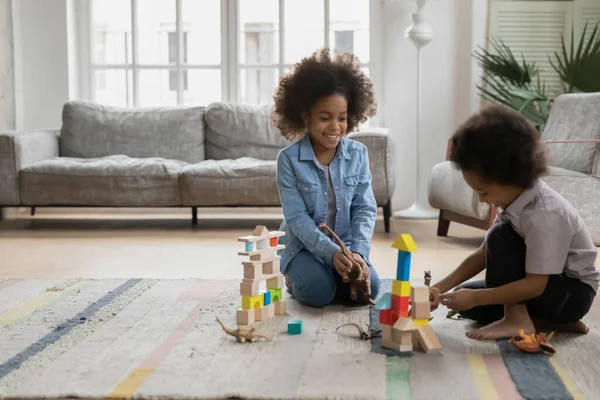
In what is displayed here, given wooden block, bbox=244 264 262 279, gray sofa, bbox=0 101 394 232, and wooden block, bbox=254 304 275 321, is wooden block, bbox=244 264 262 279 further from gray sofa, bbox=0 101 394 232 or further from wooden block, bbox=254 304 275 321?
gray sofa, bbox=0 101 394 232

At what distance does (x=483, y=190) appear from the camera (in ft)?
6.89

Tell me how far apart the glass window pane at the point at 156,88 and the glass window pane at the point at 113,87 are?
0.26ft

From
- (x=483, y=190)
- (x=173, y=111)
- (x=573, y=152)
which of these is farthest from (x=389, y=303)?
(x=173, y=111)

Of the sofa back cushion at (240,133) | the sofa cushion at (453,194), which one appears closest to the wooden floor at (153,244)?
the sofa cushion at (453,194)

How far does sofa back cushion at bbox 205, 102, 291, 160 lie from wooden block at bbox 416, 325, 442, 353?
9.93 ft

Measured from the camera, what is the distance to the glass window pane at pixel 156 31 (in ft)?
18.1

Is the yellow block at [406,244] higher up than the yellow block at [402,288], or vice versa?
the yellow block at [406,244]

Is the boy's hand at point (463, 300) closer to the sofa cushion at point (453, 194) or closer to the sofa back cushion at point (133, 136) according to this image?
the sofa cushion at point (453, 194)

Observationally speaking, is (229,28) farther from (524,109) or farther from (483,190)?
(483,190)

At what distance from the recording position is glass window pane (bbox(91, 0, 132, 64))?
5.55 m

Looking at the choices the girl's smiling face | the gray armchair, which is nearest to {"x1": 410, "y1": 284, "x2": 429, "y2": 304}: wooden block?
the girl's smiling face

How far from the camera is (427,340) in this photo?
1988 millimetres

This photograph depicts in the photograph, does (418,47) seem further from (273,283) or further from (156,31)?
(273,283)

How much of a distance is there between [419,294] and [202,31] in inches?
155
